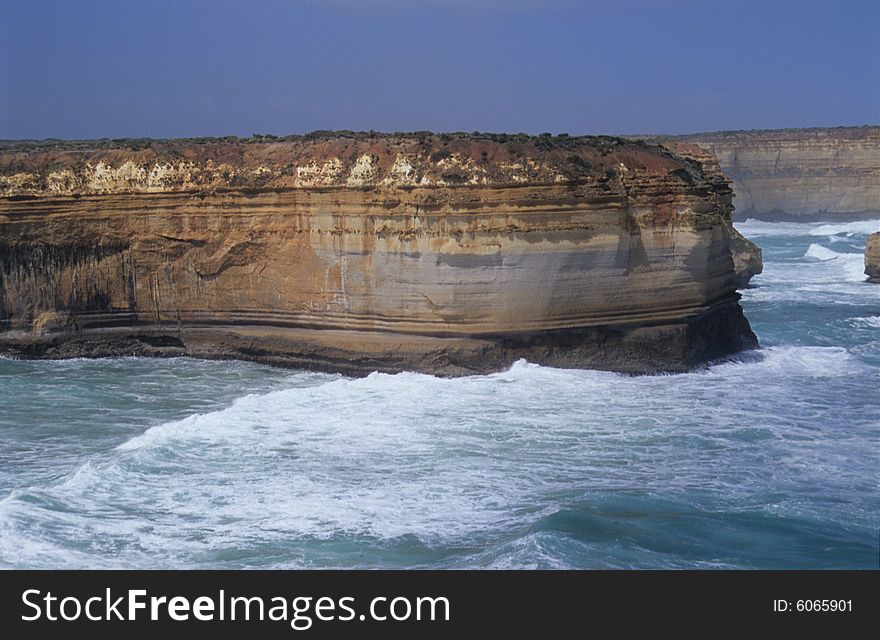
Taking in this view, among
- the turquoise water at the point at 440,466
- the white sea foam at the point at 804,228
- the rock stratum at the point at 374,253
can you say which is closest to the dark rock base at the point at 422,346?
the rock stratum at the point at 374,253

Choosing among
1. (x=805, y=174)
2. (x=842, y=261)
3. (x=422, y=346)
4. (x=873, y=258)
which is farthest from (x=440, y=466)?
(x=805, y=174)

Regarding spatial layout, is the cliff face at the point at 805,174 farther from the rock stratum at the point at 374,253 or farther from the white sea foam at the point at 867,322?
the rock stratum at the point at 374,253

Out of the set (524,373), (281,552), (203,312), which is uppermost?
(203,312)

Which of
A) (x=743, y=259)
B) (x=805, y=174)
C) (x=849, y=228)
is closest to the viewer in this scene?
(x=743, y=259)

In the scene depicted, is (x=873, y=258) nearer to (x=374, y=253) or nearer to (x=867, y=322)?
(x=867, y=322)

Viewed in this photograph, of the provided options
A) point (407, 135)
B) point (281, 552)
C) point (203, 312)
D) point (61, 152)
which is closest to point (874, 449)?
point (281, 552)

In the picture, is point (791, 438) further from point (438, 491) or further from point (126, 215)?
point (126, 215)
